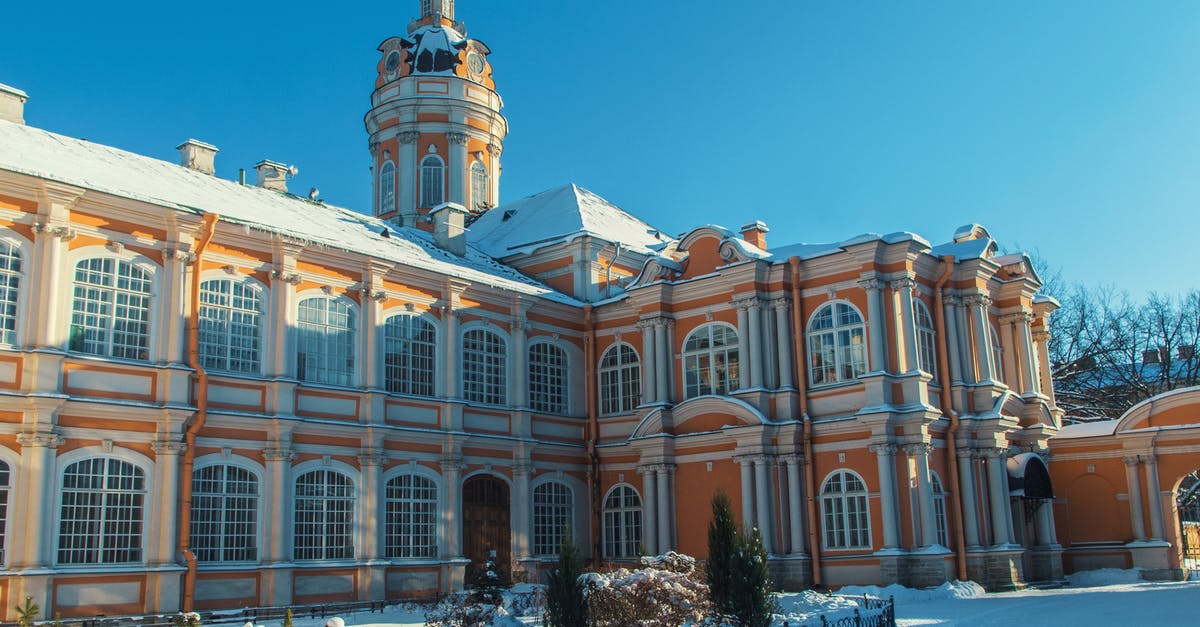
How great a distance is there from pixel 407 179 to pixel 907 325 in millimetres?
17672

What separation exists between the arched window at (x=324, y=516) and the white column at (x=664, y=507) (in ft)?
23.1

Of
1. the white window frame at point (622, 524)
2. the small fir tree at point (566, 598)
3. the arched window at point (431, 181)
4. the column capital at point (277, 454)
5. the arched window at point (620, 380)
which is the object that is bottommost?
the small fir tree at point (566, 598)

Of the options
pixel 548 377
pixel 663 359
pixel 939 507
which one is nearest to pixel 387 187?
pixel 548 377

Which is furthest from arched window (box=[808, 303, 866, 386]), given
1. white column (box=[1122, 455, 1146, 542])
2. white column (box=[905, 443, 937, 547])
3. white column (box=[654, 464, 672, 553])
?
white column (box=[1122, 455, 1146, 542])

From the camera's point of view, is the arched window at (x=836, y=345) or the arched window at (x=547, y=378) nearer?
the arched window at (x=836, y=345)

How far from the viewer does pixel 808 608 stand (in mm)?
19453

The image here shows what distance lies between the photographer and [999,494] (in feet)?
79.6

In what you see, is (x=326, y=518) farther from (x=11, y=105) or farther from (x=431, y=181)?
(x=431, y=181)

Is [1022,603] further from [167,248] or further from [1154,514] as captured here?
[167,248]

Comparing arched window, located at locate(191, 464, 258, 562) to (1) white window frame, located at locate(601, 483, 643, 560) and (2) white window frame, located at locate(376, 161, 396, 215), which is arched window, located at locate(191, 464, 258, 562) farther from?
(2) white window frame, located at locate(376, 161, 396, 215)

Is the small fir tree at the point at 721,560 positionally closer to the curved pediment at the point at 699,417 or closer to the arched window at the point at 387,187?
the curved pediment at the point at 699,417

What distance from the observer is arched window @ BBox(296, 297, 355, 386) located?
2227 cm

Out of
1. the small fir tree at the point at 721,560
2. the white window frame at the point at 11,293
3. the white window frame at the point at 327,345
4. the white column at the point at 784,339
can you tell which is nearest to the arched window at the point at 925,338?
the white column at the point at 784,339

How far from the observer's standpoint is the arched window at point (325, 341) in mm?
22266
